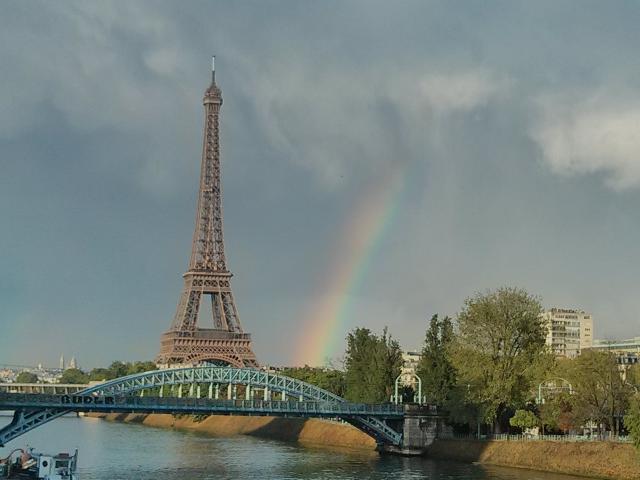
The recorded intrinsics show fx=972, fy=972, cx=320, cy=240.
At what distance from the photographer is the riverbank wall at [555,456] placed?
67.0 m

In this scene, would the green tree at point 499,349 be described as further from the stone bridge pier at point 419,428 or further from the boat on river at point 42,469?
the boat on river at point 42,469

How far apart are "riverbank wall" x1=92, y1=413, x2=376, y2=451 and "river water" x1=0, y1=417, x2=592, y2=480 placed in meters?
3.99

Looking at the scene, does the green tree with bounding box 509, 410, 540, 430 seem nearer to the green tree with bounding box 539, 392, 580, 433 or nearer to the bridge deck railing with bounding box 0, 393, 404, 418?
the green tree with bounding box 539, 392, 580, 433

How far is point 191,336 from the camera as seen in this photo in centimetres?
17312

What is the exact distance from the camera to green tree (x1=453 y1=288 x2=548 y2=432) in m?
83.2

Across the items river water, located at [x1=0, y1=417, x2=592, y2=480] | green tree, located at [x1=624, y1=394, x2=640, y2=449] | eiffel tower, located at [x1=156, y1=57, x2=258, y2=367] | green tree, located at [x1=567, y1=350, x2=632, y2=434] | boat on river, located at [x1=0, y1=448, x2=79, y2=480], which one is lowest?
river water, located at [x1=0, y1=417, x2=592, y2=480]

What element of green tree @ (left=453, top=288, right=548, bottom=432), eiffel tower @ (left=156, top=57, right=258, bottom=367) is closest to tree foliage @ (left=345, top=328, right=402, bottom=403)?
A: green tree @ (left=453, top=288, right=548, bottom=432)

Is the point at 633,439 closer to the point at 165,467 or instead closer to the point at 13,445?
the point at 165,467

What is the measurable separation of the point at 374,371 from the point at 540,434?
21870 mm

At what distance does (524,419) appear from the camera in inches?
3260

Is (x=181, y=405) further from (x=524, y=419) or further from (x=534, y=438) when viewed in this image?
(x=534, y=438)

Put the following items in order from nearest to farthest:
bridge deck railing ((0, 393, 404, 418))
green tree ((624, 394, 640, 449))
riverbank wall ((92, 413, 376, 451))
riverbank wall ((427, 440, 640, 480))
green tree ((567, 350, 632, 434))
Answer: green tree ((624, 394, 640, 449)) → riverbank wall ((427, 440, 640, 480)) → bridge deck railing ((0, 393, 404, 418)) → green tree ((567, 350, 632, 434)) → riverbank wall ((92, 413, 376, 451))

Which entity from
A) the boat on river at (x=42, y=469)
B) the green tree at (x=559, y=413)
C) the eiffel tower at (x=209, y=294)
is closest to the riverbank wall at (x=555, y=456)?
the green tree at (x=559, y=413)

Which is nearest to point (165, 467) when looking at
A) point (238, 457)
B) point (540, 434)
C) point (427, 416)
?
point (238, 457)
